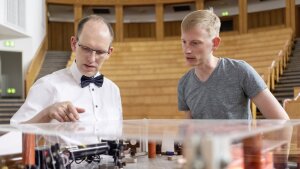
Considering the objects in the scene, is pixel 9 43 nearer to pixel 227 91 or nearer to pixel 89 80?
pixel 89 80

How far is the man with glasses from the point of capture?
53.8 inches

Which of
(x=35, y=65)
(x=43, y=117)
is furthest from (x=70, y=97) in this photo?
(x=35, y=65)

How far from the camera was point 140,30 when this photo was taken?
1200 cm

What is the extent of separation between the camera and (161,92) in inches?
263

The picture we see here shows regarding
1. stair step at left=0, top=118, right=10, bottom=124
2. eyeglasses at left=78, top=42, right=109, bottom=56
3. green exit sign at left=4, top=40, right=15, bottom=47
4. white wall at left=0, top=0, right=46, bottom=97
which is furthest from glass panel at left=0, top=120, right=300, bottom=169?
green exit sign at left=4, top=40, right=15, bottom=47

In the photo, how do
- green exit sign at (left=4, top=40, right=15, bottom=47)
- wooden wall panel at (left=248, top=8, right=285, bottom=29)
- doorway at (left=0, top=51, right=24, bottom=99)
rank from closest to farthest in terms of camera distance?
green exit sign at (left=4, top=40, right=15, bottom=47), doorway at (left=0, top=51, right=24, bottom=99), wooden wall panel at (left=248, top=8, right=285, bottom=29)

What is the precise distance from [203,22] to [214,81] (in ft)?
0.86

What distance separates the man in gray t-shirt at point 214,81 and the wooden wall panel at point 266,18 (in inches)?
400

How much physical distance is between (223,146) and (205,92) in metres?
1.04

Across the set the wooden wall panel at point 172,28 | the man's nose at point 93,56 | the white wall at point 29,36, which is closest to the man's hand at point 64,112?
the man's nose at point 93,56

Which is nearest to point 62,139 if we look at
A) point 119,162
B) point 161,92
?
point 119,162

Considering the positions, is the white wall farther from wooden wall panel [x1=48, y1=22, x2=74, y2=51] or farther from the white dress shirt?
the white dress shirt

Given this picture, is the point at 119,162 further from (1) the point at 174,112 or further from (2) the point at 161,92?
(2) the point at 161,92

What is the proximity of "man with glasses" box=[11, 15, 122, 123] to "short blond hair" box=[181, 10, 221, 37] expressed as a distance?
34 cm
